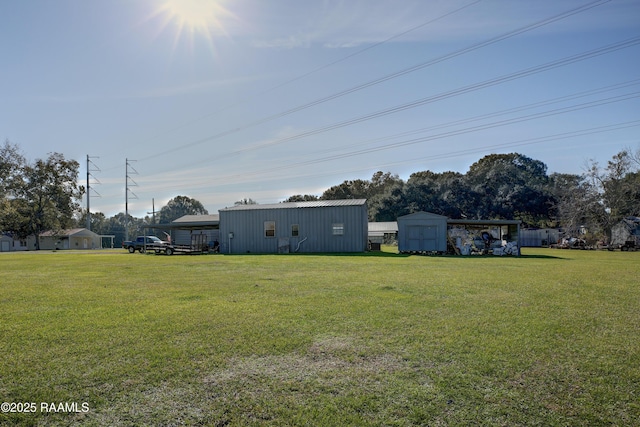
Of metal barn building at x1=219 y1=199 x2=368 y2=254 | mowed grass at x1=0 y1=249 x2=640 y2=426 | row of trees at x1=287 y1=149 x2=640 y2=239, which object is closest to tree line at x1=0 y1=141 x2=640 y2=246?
row of trees at x1=287 y1=149 x2=640 y2=239

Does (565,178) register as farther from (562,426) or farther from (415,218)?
(562,426)

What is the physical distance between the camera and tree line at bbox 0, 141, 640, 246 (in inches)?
1620

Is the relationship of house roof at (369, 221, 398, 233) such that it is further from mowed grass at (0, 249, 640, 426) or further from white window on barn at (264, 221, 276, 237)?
mowed grass at (0, 249, 640, 426)

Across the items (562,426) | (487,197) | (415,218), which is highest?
(487,197)

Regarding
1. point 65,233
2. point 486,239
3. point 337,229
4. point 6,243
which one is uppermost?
point 65,233

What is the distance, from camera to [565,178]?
54719mm

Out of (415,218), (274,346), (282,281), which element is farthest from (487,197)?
(274,346)

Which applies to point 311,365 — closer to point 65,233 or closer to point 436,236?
point 436,236

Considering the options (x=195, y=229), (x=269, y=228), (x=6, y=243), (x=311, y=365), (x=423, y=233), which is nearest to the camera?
(x=311, y=365)

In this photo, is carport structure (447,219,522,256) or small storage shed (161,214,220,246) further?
small storage shed (161,214,220,246)

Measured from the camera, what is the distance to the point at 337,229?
29.7 m

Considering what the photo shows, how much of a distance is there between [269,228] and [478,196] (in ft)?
114

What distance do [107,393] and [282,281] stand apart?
7.26 m

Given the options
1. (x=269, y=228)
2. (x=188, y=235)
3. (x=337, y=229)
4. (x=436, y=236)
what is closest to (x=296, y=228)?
(x=269, y=228)
